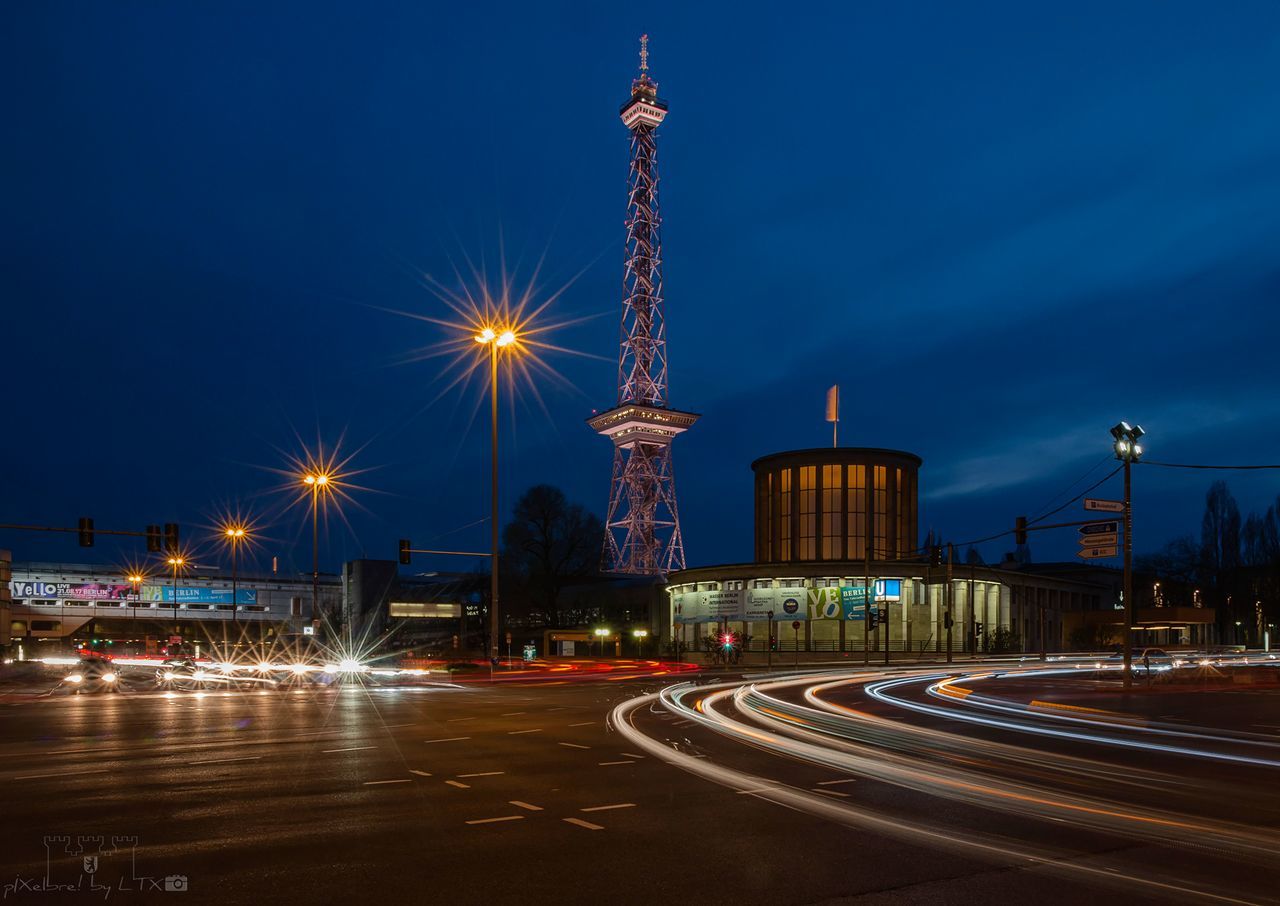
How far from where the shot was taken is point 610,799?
41.7 feet

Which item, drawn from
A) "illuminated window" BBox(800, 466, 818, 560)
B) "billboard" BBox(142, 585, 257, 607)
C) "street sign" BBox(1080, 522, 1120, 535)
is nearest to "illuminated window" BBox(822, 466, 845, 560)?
"illuminated window" BBox(800, 466, 818, 560)

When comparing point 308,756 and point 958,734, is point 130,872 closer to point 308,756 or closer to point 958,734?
point 308,756

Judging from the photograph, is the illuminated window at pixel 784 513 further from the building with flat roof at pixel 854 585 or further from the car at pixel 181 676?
the car at pixel 181 676

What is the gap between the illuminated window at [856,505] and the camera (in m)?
96.9

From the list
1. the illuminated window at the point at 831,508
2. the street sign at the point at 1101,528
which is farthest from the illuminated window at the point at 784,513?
the street sign at the point at 1101,528

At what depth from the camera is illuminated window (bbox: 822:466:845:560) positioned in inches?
3839

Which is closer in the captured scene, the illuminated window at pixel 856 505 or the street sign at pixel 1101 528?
the street sign at pixel 1101 528

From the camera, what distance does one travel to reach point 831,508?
98000 millimetres

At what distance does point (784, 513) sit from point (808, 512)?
255 cm

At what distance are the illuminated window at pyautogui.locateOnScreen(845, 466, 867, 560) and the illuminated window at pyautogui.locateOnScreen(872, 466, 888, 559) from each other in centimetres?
95

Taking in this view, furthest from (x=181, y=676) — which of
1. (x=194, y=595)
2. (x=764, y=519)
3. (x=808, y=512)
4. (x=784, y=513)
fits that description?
(x=194, y=595)

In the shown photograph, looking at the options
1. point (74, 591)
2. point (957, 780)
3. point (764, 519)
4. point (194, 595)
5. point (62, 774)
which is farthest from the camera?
point (194, 595)

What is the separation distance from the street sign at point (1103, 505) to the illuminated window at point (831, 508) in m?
63.4

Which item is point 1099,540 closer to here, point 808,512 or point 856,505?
point 856,505
